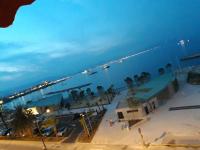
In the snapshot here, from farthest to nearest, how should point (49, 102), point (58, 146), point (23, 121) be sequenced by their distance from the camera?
point (49, 102), point (23, 121), point (58, 146)

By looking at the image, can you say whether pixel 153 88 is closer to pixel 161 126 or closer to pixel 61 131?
pixel 161 126

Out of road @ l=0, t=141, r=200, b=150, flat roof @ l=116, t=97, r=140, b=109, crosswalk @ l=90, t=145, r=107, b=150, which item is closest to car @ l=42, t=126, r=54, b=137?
road @ l=0, t=141, r=200, b=150

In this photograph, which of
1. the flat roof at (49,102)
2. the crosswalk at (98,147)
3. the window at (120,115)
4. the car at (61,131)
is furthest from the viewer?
the flat roof at (49,102)

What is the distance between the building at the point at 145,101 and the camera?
41.7 metres

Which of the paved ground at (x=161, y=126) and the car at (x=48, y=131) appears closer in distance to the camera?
the paved ground at (x=161, y=126)

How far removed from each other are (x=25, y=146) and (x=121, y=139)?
16.1 m

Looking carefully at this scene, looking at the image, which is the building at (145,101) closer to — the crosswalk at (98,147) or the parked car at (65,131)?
the parked car at (65,131)

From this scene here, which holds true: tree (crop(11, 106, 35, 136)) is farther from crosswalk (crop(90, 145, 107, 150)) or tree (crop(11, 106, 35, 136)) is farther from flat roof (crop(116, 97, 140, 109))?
crosswalk (crop(90, 145, 107, 150))

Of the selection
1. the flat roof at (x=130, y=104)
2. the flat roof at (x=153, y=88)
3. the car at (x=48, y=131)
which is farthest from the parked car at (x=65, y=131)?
the flat roof at (x=153, y=88)

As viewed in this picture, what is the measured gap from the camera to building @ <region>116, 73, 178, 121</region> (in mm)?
41688

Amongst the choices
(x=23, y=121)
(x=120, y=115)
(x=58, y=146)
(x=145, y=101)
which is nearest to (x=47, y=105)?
(x=23, y=121)

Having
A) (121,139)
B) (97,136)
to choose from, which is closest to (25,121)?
(97,136)

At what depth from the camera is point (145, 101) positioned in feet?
Answer: 140

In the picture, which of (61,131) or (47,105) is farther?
(47,105)
